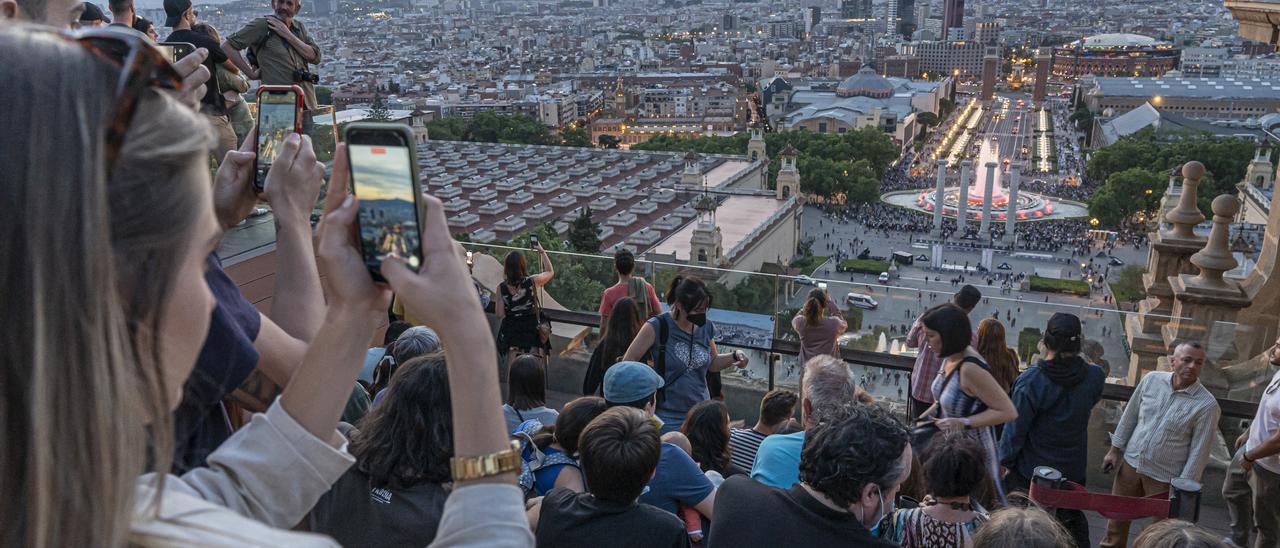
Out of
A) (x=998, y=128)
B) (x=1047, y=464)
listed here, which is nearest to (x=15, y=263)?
(x=1047, y=464)

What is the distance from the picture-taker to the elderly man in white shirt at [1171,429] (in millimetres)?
3141

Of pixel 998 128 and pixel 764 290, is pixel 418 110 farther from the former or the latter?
pixel 764 290

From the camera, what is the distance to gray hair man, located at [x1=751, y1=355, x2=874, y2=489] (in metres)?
2.36

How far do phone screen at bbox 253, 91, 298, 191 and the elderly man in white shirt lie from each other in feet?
8.82

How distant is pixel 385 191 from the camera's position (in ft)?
3.08

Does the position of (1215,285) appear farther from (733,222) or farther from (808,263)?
(808,263)

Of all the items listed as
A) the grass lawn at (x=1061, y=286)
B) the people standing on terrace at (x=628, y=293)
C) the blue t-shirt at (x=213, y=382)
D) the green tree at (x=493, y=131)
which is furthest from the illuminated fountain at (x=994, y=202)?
the blue t-shirt at (x=213, y=382)

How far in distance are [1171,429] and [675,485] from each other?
1.86m

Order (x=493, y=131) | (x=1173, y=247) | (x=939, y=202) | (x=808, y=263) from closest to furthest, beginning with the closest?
(x=1173, y=247)
(x=808, y=263)
(x=939, y=202)
(x=493, y=131)

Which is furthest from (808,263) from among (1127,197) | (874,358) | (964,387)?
(964,387)

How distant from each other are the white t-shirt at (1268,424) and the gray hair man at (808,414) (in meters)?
1.35

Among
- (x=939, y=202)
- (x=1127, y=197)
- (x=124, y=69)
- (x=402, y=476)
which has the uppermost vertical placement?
(x=124, y=69)

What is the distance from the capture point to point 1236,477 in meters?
3.22

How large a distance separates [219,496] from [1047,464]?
9.53 feet
